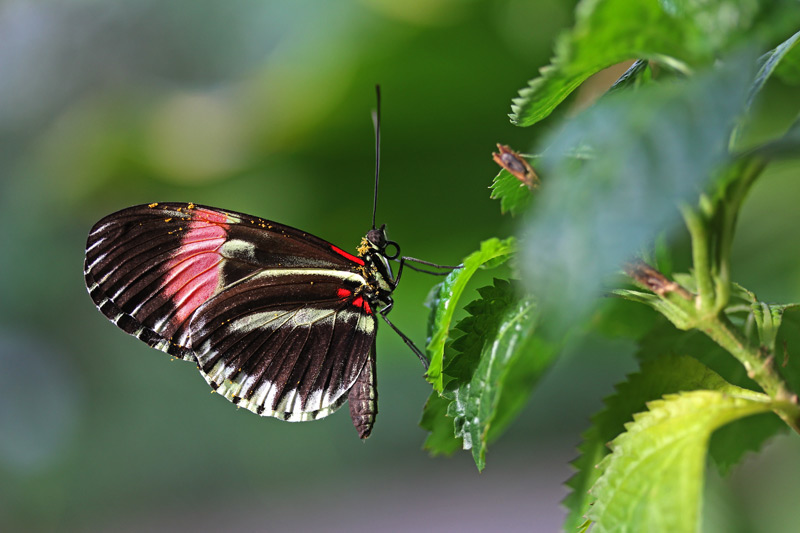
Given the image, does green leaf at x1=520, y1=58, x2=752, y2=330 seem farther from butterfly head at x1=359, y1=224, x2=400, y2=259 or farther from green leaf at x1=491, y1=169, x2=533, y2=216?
butterfly head at x1=359, y1=224, x2=400, y2=259

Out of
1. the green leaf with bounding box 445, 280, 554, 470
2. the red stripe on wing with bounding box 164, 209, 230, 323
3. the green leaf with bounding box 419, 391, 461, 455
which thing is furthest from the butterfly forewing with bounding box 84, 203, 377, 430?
the green leaf with bounding box 445, 280, 554, 470

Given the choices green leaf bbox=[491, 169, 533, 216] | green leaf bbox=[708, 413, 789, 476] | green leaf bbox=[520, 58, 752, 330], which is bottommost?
green leaf bbox=[708, 413, 789, 476]

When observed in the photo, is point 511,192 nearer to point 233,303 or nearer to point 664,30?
point 664,30

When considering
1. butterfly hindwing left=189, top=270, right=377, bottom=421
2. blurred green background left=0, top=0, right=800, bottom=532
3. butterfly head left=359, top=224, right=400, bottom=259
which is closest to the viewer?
butterfly hindwing left=189, top=270, right=377, bottom=421

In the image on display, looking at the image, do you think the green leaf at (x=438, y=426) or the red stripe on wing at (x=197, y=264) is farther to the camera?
the red stripe on wing at (x=197, y=264)

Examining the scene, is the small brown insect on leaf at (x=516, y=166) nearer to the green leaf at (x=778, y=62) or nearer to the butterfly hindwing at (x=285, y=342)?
the green leaf at (x=778, y=62)

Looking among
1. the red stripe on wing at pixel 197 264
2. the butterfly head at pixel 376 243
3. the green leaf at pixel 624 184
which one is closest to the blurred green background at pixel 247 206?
the butterfly head at pixel 376 243

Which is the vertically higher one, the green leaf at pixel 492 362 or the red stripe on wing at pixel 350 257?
the red stripe on wing at pixel 350 257
